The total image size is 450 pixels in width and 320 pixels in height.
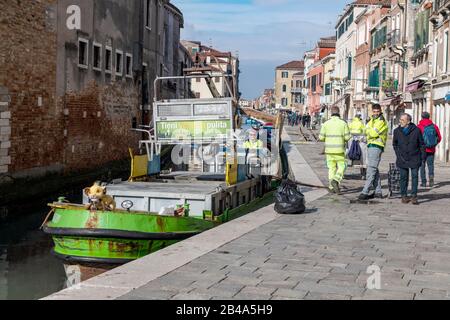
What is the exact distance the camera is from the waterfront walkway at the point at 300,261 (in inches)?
217

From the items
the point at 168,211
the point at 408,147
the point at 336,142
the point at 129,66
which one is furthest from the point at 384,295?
the point at 129,66

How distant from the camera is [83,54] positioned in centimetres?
2200

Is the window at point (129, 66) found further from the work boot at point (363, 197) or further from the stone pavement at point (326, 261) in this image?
the stone pavement at point (326, 261)

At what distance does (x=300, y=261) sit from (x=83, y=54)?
662 inches

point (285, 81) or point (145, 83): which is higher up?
point (285, 81)

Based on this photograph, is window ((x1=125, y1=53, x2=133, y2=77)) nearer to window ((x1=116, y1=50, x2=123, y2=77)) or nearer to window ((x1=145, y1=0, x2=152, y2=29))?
window ((x1=116, y1=50, x2=123, y2=77))

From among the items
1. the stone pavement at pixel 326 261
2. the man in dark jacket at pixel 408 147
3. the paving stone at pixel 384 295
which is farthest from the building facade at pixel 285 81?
the paving stone at pixel 384 295

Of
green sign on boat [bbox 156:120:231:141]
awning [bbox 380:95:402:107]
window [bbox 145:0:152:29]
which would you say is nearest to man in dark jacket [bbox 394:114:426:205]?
green sign on boat [bbox 156:120:231:141]

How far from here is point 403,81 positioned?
37812 millimetres

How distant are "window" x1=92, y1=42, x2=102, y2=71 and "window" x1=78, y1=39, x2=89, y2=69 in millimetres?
874

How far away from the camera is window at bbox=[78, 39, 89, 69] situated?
21.7 meters

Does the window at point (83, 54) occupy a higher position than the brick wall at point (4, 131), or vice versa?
the window at point (83, 54)

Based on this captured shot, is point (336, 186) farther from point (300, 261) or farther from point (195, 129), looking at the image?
point (300, 261)
